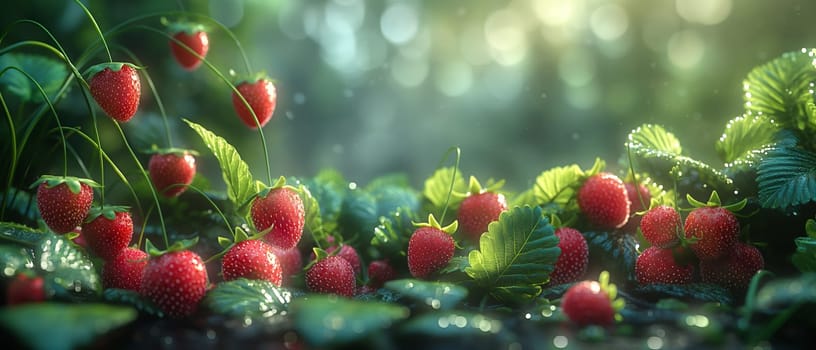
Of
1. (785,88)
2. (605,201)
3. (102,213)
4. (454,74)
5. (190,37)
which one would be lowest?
(102,213)

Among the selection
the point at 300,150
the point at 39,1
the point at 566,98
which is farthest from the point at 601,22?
the point at 39,1

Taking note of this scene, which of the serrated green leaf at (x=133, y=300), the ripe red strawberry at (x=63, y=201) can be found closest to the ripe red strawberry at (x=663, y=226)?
the serrated green leaf at (x=133, y=300)

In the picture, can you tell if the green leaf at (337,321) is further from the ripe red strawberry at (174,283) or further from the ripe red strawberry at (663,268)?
the ripe red strawberry at (663,268)

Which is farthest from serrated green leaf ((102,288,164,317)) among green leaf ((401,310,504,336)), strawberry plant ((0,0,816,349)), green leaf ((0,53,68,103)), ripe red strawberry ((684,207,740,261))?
ripe red strawberry ((684,207,740,261))

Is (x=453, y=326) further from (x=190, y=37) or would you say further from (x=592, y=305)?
(x=190, y=37)

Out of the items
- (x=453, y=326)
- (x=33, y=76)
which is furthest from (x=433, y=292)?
(x=33, y=76)
